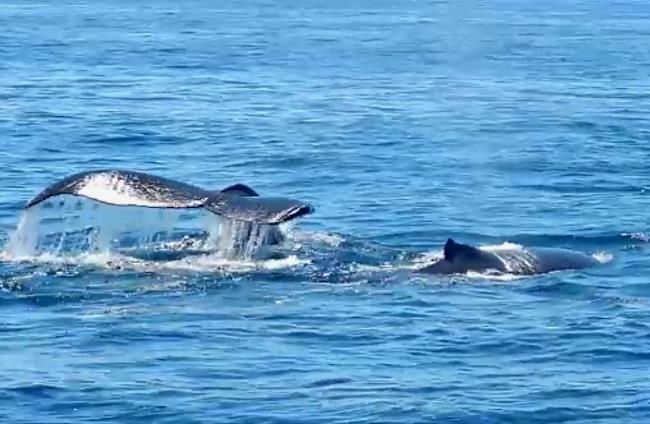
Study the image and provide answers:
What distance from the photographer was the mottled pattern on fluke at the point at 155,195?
13.1 meters

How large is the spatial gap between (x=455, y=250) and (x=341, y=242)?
198cm

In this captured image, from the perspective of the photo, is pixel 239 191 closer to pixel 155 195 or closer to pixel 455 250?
pixel 155 195

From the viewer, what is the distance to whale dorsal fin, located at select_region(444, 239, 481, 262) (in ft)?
46.1

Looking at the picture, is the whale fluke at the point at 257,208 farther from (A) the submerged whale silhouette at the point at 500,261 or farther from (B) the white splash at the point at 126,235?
(A) the submerged whale silhouette at the point at 500,261

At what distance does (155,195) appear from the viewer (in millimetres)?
13273

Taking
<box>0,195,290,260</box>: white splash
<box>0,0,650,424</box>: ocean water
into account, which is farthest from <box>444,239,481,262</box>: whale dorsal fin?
<box>0,195,290,260</box>: white splash

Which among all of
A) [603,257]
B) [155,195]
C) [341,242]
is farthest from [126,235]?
[603,257]

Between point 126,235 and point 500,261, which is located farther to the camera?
point 126,235

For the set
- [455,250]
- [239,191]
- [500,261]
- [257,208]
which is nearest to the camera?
[257,208]

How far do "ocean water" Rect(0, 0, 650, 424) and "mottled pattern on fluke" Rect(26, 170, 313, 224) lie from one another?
646 millimetres

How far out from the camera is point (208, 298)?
13445 millimetres

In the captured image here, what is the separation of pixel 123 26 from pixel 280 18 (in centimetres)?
605

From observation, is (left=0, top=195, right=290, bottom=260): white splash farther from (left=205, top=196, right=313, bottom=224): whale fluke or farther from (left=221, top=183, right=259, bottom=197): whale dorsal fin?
(left=205, top=196, right=313, bottom=224): whale fluke

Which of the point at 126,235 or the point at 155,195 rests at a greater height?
the point at 155,195
